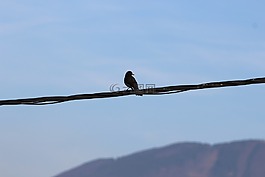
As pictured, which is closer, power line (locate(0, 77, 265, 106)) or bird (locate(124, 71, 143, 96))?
power line (locate(0, 77, 265, 106))

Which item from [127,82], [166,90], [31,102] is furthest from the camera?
[127,82]

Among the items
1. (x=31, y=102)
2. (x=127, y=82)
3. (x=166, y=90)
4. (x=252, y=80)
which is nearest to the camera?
(x=252, y=80)

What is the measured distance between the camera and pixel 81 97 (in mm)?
9227

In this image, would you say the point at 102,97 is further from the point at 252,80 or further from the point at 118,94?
the point at 252,80

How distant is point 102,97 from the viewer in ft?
30.0

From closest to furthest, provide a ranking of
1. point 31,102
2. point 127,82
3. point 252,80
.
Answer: point 252,80 < point 31,102 < point 127,82

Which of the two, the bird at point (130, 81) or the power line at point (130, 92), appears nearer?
the power line at point (130, 92)

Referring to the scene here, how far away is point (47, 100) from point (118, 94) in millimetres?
826

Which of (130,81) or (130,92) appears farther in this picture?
(130,81)

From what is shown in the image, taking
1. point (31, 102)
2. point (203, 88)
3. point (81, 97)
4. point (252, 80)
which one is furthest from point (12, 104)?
point (252, 80)

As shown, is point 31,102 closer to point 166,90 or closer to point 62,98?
point 62,98

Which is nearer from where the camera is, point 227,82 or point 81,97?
point 227,82

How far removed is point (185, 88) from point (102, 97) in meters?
0.98

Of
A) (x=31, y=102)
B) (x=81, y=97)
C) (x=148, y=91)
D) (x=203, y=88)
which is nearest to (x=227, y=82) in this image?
(x=203, y=88)
